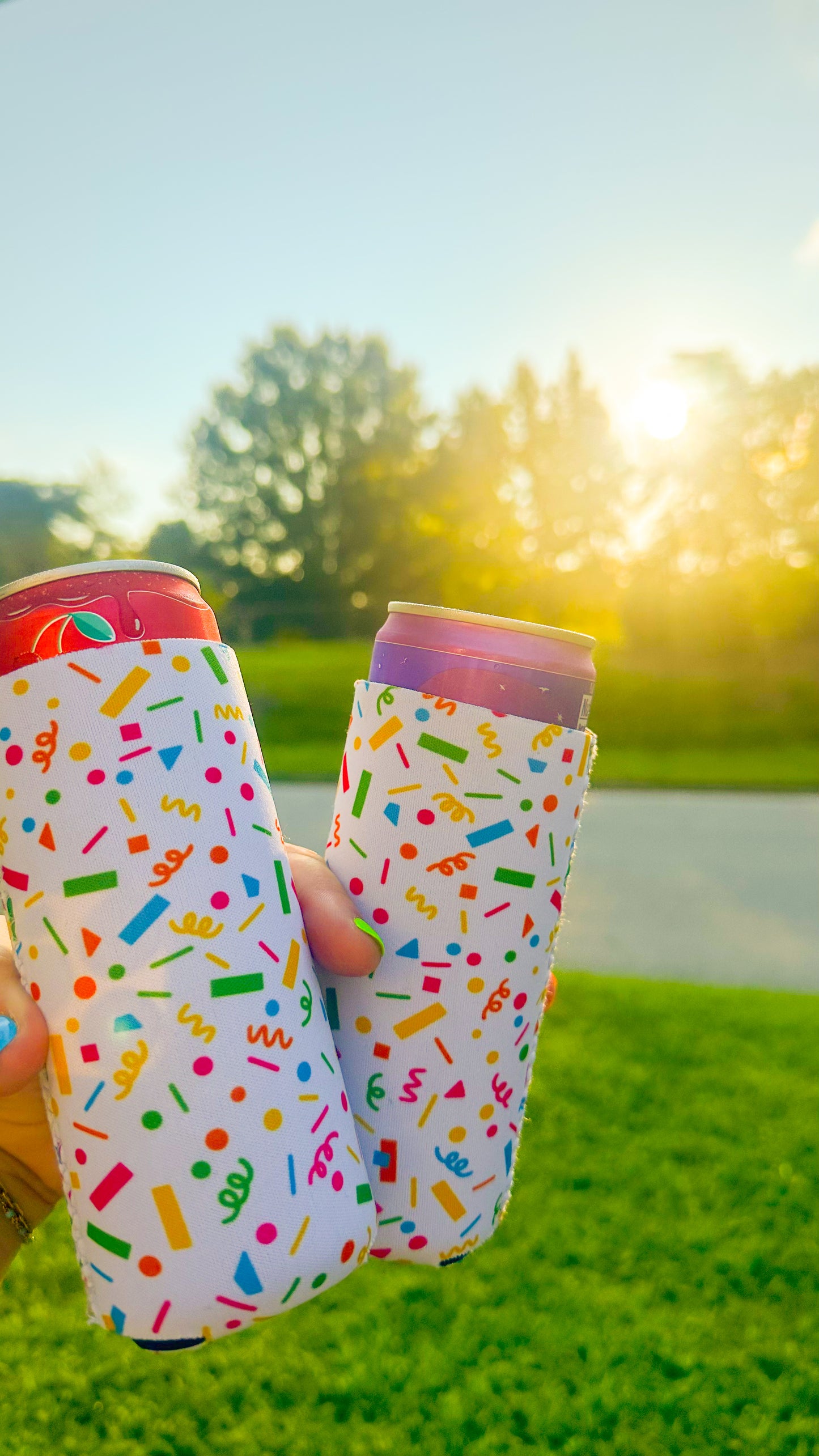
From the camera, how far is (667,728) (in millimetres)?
15516

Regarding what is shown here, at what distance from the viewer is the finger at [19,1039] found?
931 millimetres

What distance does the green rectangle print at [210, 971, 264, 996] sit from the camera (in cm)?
94

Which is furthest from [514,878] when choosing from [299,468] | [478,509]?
[299,468]

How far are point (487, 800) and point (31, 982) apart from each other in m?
→ 0.51

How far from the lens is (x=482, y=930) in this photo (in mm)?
1099

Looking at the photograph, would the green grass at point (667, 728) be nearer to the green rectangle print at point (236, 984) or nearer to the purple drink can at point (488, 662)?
the purple drink can at point (488, 662)

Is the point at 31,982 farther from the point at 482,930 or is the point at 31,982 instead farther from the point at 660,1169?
the point at 660,1169

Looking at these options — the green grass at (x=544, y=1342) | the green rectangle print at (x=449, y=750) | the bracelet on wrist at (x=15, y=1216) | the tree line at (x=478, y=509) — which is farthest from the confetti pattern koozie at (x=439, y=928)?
the tree line at (x=478, y=509)

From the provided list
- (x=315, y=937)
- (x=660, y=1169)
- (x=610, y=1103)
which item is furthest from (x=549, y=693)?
(x=610, y=1103)

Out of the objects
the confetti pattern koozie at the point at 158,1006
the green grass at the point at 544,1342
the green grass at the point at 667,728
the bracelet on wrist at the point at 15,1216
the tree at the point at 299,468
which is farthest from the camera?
the tree at the point at 299,468

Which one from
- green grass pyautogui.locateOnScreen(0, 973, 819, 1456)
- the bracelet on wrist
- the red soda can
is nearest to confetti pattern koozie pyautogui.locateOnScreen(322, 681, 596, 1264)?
the red soda can

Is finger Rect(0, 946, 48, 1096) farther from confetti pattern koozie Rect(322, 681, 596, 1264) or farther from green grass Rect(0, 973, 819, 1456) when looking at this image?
green grass Rect(0, 973, 819, 1456)

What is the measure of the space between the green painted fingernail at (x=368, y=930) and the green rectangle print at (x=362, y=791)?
0.12 metres

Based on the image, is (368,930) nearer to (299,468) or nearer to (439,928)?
(439,928)
